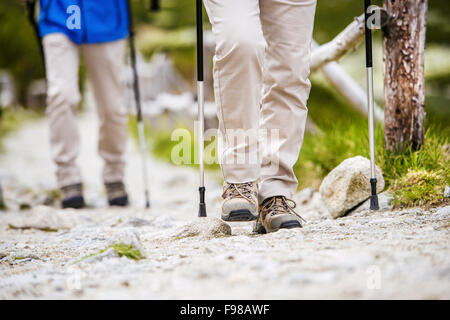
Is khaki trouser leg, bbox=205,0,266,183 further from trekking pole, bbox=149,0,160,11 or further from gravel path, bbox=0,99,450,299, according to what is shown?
trekking pole, bbox=149,0,160,11

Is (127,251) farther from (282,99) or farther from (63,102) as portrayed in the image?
(63,102)

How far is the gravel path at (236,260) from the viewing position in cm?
125

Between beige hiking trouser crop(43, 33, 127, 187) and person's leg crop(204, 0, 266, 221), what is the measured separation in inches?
69.3

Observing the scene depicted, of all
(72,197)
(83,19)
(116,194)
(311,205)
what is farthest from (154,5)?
(311,205)

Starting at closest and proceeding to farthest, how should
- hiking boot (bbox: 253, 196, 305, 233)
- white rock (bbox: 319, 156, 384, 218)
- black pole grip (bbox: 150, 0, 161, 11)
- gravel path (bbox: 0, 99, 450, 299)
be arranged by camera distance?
gravel path (bbox: 0, 99, 450, 299) → hiking boot (bbox: 253, 196, 305, 233) → white rock (bbox: 319, 156, 384, 218) → black pole grip (bbox: 150, 0, 161, 11)

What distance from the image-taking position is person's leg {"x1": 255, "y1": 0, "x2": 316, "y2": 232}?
2129mm

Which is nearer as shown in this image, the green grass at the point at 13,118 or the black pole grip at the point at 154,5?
the black pole grip at the point at 154,5

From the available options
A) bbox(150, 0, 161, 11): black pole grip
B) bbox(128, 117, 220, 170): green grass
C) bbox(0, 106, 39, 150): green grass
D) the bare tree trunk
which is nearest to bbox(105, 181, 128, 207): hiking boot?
bbox(128, 117, 220, 170): green grass

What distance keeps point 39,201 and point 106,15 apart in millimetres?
1574

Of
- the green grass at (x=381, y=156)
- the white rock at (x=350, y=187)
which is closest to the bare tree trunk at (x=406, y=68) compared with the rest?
the green grass at (x=381, y=156)

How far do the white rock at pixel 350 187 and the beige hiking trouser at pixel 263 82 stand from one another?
467 mm

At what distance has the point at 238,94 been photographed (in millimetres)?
2010

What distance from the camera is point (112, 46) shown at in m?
3.70

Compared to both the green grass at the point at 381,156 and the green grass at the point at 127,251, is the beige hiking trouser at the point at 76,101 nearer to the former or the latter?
the green grass at the point at 381,156
